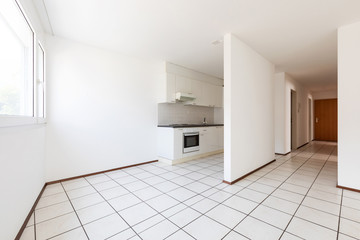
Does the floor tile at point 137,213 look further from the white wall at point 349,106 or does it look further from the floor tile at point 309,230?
the white wall at point 349,106

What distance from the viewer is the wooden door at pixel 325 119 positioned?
8.15 m

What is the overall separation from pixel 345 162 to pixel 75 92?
469 centimetres

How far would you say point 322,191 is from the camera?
2.46 m

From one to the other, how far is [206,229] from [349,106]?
2.84m

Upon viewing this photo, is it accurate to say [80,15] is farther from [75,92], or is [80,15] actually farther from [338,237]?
[338,237]

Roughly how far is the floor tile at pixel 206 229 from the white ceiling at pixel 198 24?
257 centimetres

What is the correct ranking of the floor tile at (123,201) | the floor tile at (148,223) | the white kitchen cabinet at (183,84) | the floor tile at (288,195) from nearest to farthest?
the floor tile at (148,223), the floor tile at (123,201), the floor tile at (288,195), the white kitchen cabinet at (183,84)

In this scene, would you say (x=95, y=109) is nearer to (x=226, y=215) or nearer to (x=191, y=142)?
(x=191, y=142)

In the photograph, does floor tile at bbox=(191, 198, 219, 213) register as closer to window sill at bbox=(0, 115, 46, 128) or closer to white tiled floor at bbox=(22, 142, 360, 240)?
white tiled floor at bbox=(22, 142, 360, 240)

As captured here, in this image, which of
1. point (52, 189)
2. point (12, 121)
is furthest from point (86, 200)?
point (12, 121)

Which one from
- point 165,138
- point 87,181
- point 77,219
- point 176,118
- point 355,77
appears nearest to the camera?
point 77,219

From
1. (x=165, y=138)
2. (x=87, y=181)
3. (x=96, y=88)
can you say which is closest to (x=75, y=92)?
(x=96, y=88)

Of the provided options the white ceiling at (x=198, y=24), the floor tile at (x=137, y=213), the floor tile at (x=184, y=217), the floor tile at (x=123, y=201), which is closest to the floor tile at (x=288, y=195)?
the floor tile at (x=184, y=217)

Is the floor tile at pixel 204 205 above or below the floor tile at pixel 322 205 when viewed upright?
below
